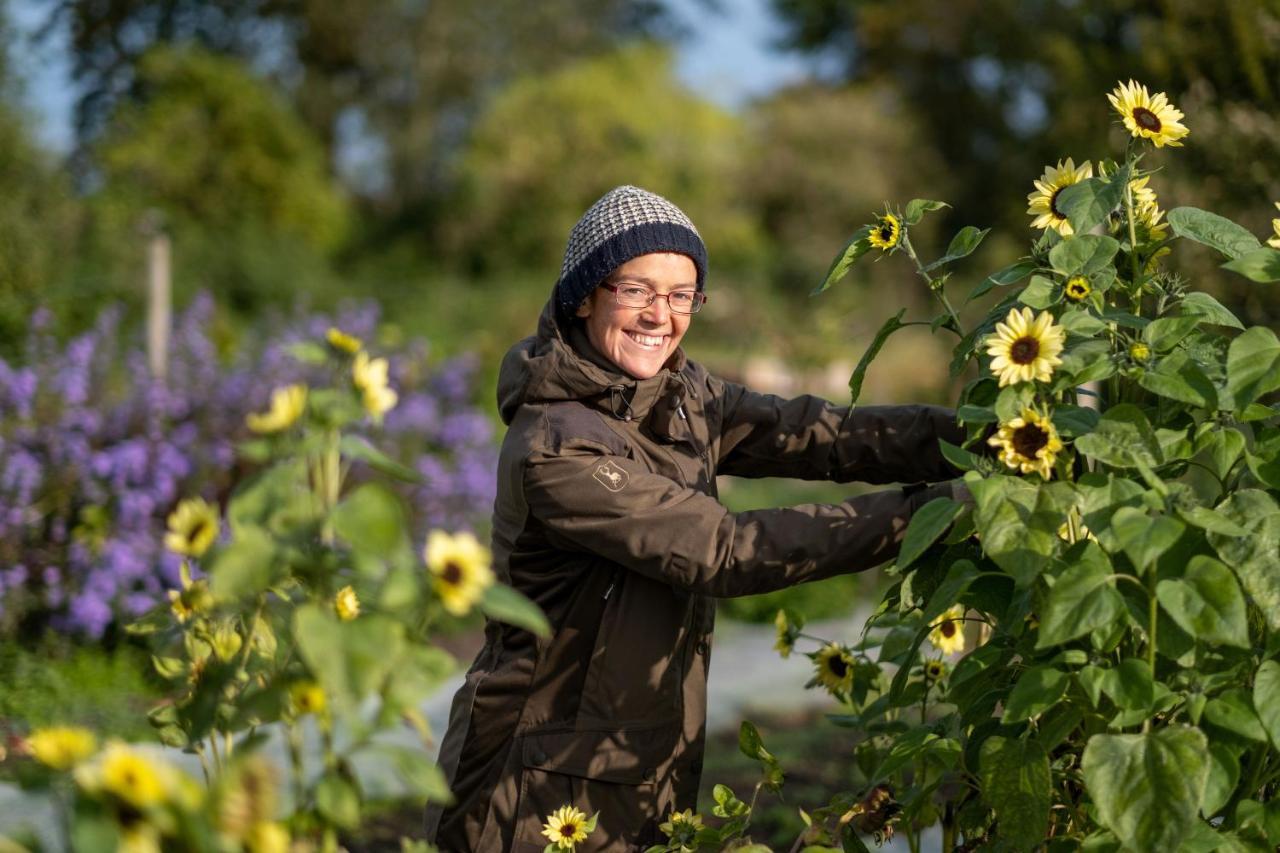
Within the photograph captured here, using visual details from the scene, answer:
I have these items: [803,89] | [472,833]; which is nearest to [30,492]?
[472,833]

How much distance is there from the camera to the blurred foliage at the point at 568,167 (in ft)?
50.5

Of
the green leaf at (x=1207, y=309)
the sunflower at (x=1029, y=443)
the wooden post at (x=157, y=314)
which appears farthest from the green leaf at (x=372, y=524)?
the wooden post at (x=157, y=314)

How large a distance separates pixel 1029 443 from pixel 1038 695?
0.30 meters

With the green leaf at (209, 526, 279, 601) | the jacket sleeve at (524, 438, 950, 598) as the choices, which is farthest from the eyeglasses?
the green leaf at (209, 526, 279, 601)

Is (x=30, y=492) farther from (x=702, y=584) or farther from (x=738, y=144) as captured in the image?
(x=738, y=144)

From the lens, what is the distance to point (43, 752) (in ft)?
3.63

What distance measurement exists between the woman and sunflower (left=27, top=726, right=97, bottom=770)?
992 mm

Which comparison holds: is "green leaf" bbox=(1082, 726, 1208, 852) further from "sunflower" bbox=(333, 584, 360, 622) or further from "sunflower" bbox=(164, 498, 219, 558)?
"sunflower" bbox=(164, 498, 219, 558)

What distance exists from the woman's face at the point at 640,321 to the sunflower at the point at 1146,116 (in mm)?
805

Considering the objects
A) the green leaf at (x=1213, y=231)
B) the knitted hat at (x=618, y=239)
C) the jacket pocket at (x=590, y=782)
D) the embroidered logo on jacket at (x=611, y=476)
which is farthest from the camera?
the knitted hat at (x=618, y=239)

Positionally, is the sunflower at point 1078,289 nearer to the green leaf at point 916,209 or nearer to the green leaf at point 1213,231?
the green leaf at point 1213,231

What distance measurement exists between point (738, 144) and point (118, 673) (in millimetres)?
15392

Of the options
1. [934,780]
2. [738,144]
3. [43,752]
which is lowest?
[934,780]

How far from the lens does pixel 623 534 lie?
6.62ft
